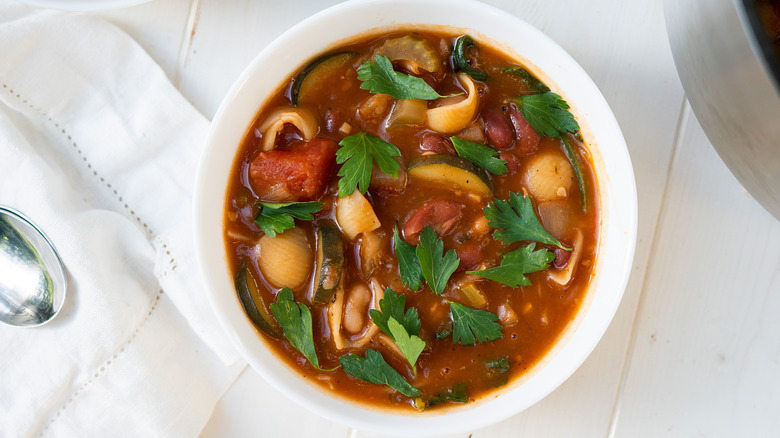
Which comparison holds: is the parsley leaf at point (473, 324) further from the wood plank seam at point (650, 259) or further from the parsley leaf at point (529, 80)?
the parsley leaf at point (529, 80)

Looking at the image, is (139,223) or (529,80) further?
(139,223)

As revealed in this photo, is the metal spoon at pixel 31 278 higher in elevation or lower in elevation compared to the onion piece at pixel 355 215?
lower

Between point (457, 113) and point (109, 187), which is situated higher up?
point (457, 113)

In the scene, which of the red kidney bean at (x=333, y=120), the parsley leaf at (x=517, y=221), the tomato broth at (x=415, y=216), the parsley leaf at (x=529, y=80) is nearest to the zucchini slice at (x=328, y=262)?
the tomato broth at (x=415, y=216)

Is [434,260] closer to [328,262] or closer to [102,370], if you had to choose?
[328,262]


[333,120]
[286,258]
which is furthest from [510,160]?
[286,258]

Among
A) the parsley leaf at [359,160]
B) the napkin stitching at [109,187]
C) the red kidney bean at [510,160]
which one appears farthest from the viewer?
the napkin stitching at [109,187]

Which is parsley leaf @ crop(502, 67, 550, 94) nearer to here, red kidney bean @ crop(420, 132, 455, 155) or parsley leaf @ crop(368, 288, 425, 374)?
red kidney bean @ crop(420, 132, 455, 155)
